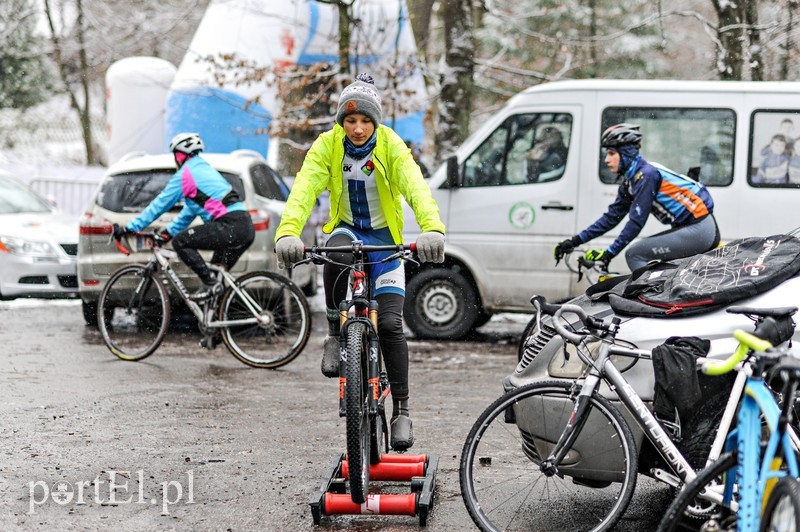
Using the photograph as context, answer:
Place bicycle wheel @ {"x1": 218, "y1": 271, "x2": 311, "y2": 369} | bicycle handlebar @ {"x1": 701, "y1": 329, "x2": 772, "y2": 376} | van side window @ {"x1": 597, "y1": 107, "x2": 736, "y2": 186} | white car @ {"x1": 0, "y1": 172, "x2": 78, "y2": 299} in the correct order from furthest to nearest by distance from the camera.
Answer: white car @ {"x1": 0, "y1": 172, "x2": 78, "y2": 299}
van side window @ {"x1": 597, "y1": 107, "x2": 736, "y2": 186}
bicycle wheel @ {"x1": 218, "y1": 271, "x2": 311, "y2": 369}
bicycle handlebar @ {"x1": 701, "y1": 329, "x2": 772, "y2": 376}

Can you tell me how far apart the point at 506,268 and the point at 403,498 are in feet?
18.7

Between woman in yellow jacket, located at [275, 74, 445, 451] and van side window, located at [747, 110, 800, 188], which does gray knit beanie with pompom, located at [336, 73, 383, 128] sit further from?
van side window, located at [747, 110, 800, 188]

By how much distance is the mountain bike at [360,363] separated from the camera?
475 centimetres

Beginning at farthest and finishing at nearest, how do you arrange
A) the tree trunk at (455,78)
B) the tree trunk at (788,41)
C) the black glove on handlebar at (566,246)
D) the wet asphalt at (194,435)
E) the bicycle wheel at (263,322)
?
the tree trunk at (455,78) → the tree trunk at (788,41) → the bicycle wheel at (263,322) → the black glove on handlebar at (566,246) → the wet asphalt at (194,435)

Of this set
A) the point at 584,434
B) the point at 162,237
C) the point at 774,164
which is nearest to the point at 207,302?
the point at 162,237

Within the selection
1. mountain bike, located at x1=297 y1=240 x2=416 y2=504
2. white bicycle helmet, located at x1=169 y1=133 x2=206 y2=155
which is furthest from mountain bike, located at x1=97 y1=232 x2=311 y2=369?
mountain bike, located at x1=297 y1=240 x2=416 y2=504

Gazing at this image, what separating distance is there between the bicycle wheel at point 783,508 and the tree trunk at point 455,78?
38.2 ft

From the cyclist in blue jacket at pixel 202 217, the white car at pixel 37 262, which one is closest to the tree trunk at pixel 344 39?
the white car at pixel 37 262

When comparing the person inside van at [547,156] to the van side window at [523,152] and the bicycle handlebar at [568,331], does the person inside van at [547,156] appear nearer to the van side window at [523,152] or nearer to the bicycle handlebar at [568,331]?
the van side window at [523,152]

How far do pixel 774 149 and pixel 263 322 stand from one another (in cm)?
478

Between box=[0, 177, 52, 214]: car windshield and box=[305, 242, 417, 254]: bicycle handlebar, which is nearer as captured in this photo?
box=[305, 242, 417, 254]: bicycle handlebar

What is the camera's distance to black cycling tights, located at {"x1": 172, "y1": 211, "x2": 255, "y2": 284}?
30.2 ft

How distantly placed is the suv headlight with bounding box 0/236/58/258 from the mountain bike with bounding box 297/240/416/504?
301 inches

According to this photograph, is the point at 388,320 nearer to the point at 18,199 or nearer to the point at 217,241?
the point at 217,241
